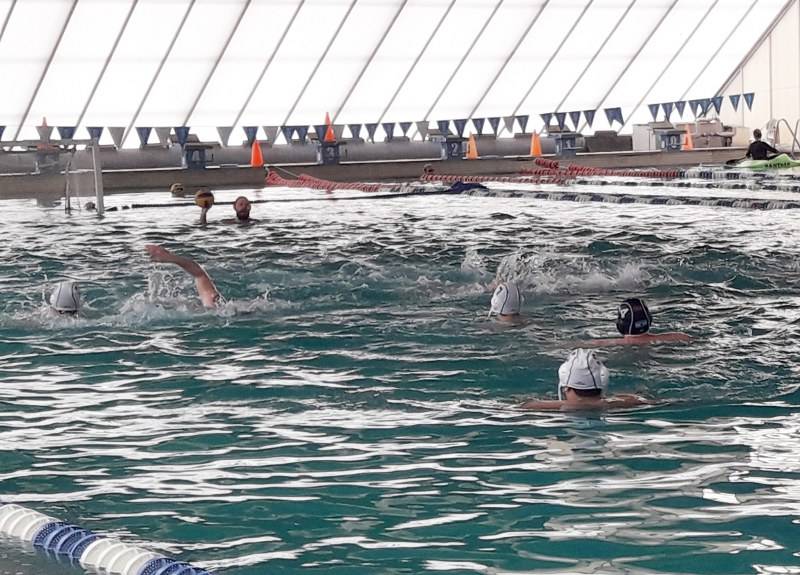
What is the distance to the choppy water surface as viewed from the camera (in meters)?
4.13

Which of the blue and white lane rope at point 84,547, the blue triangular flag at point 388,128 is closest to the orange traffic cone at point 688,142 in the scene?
the blue triangular flag at point 388,128

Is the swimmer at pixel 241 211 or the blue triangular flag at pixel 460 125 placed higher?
the blue triangular flag at pixel 460 125

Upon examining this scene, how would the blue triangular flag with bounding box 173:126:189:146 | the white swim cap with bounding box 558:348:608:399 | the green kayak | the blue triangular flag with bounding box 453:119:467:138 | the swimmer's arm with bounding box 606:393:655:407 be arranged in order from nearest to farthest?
the white swim cap with bounding box 558:348:608:399 < the swimmer's arm with bounding box 606:393:655:407 < the green kayak < the blue triangular flag with bounding box 173:126:189:146 < the blue triangular flag with bounding box 453:119:467:138

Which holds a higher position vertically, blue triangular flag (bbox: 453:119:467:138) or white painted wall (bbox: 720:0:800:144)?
white painted wall (bbox: 720:0:800:144)

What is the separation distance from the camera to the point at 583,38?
30.2 m

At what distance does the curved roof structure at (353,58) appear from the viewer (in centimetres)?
2397

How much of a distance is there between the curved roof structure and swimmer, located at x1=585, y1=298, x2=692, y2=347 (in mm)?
17582

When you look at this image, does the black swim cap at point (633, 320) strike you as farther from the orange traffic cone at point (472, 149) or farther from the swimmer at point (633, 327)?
the orange traffic cone at point (472, 149)

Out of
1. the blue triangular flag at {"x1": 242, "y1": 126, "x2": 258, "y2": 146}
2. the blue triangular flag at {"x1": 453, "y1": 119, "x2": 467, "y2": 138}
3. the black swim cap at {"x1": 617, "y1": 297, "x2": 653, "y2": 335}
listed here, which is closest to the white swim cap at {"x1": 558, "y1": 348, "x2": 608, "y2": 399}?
the black swim cap at {"x1": 617, "y1": 297, "x2": 653, "y2": 335}

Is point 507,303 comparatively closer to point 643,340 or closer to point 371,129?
point 643,340

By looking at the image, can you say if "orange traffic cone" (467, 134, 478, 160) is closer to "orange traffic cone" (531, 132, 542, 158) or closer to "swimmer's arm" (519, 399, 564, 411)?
"orange traffic cone" (531, 132, 542, 158)

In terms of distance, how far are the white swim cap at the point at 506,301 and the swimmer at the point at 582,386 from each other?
2.21 metres

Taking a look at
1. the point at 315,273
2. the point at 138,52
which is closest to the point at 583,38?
the point at 138,52

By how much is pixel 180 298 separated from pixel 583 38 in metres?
22.7
